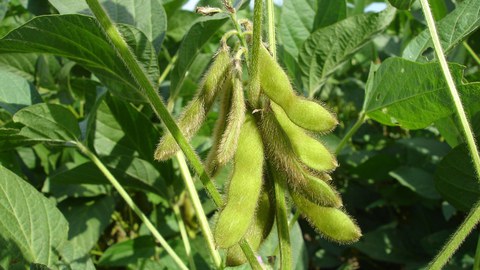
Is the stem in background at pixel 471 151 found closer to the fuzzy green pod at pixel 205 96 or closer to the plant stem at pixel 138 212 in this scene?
the fuzzy green pod at pixel 205 96

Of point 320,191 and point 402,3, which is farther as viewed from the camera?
point 402,3

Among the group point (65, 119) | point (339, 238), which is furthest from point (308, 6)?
point (339, 238)

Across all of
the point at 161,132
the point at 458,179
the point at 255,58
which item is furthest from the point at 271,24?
the point at 161,132

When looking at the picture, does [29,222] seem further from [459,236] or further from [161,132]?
[459,236]

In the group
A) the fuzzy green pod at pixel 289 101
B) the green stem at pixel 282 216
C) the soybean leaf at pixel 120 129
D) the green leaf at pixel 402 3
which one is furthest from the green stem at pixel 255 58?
the soybean leaf at pixel 120 129

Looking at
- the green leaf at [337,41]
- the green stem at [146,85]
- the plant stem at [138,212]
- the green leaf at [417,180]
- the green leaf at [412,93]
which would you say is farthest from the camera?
the green leaf at [417,180]

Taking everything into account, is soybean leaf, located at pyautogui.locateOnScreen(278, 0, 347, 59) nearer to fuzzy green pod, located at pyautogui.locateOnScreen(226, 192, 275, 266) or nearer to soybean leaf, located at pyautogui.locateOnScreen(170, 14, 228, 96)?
soybean leaf, located at pyautogui.locateOnScreen(170, 14, 228, 96)

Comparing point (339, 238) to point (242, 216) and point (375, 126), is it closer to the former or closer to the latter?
point (242, 216)
